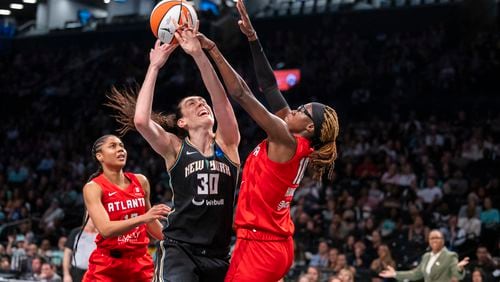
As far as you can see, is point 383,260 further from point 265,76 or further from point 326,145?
point 326,145

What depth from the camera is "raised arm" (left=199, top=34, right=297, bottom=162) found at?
4.23 meters

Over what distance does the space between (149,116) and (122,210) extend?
3.54 ft

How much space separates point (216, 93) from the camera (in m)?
4.53

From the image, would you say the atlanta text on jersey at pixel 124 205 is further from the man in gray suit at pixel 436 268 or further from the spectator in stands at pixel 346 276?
the man in gray suit at pixel 436 268

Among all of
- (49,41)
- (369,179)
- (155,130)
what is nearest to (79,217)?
(369,179)

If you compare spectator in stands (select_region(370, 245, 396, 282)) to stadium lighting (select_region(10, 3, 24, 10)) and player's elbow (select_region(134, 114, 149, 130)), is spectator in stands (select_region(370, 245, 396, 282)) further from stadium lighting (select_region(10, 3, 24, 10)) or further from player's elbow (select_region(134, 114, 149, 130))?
stadium lighting (select_region(10, 3, 24, 10))

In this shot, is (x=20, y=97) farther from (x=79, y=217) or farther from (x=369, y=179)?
(x=369, y=179)

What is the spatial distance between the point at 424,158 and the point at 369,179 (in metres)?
1.08

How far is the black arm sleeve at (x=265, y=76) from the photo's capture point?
16.1 feet

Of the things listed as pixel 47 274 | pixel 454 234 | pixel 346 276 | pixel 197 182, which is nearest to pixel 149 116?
pixel 197 182

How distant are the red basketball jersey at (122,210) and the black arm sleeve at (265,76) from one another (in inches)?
49.9

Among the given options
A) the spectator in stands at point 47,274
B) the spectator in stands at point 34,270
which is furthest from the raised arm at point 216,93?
the spectator in stands at point 34,270

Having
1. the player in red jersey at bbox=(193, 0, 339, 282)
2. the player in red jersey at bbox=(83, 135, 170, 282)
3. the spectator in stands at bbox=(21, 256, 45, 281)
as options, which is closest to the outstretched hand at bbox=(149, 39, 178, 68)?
the player in red jersey at bbox=(193, 0, 339, 282)

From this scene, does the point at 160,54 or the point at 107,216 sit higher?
the point at 160,54
